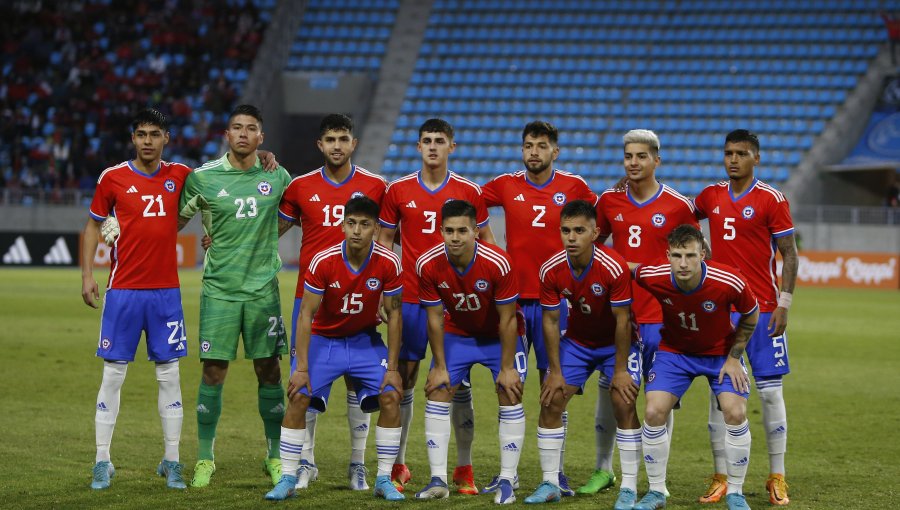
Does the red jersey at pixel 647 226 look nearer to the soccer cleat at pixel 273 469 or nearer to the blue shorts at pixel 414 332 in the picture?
the blue shorts at pixel 414 332

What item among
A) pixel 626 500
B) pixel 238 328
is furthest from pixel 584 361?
pixel 238 328

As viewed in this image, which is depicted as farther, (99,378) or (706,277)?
(99,378)

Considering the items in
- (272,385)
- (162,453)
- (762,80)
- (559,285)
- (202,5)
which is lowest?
(162,453)

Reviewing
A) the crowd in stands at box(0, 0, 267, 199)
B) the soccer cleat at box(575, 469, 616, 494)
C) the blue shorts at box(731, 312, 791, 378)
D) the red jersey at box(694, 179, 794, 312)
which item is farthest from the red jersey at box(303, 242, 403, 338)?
the crowd in stands at box(0, 0, 267, 199)

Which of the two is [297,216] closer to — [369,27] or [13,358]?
[13,358]

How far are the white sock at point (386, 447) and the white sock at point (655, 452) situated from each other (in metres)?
1.53

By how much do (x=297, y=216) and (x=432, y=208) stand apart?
3.18ft

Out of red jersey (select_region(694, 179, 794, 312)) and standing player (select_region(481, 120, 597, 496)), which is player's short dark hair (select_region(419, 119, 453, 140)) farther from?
red jersey (select_region(694, 179, 794, 312))

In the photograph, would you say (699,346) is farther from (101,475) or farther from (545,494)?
(101,475)

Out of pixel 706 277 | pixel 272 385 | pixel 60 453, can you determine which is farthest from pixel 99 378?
pixel 706 277

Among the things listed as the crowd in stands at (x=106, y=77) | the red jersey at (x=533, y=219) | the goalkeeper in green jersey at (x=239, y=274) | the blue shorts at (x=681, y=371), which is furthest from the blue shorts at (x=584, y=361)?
the crowd in stands at (x=106, y=77)

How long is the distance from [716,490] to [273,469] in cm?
286

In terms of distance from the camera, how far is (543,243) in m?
7.22

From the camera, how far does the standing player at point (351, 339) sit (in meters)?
6.55
